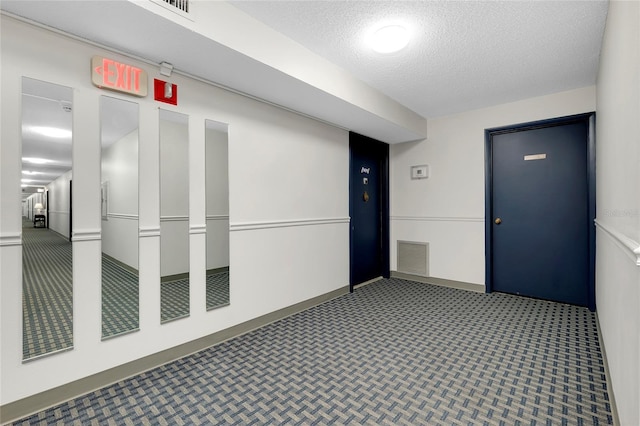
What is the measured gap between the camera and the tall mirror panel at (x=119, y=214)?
84.4 inches

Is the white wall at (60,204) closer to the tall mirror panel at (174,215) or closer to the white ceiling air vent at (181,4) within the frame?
the tall mirror panel at (174,215)

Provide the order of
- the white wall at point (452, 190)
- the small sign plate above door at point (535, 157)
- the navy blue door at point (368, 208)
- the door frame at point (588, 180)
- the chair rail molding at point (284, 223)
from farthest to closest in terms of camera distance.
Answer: the navy blue door at point (368, 208), the white wall at point (452, 190), the small sign plate above door at point (535, 157), the door frame at point (588, 180), the chair rail molding at point (284, 223)

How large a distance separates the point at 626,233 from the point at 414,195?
358 cm

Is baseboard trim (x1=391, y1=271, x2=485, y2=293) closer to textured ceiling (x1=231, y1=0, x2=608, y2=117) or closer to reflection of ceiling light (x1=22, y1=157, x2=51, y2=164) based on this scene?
textured ceiling (x1=231, y1=0, x2=608, y2=117)

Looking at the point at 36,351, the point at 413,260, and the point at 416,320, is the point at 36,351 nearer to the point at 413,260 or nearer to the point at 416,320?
the point at 416,320

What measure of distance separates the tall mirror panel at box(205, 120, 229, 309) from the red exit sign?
59 centimetres

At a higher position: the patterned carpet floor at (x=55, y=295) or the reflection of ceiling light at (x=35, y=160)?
the reflection of ceiling light at (x=35, y=160)

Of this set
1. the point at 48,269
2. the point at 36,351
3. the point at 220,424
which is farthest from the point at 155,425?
the point at 48,269

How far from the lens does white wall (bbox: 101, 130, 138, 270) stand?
7.10ft

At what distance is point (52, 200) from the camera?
2061mm

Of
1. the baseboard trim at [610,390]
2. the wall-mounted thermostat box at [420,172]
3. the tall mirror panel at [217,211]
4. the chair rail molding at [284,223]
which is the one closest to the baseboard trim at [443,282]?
the chair rail molding at [284,223]

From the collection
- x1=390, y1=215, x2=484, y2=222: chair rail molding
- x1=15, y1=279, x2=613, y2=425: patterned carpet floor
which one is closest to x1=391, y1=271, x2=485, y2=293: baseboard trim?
x1=390, y1=215, x2=484, y2=222: chair rail molding

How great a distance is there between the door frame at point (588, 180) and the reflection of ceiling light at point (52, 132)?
4.64m

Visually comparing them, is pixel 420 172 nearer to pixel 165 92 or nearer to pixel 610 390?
pixel 610 390
